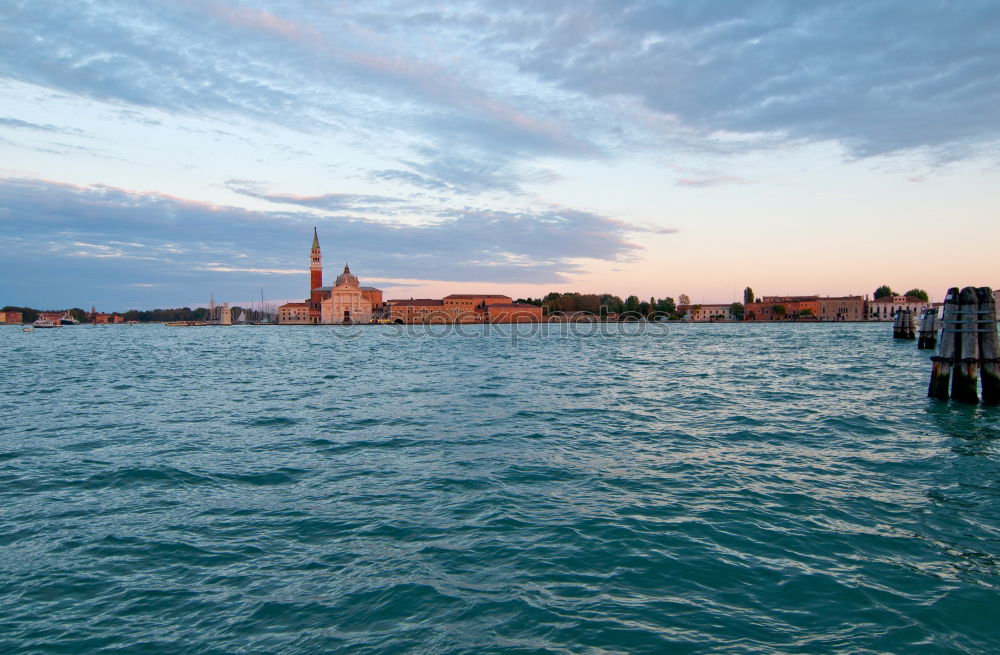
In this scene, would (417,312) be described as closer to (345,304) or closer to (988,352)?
(345,304)

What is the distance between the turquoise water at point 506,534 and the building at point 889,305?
152 m

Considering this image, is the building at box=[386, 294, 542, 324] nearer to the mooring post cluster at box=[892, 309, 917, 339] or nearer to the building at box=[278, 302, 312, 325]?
the building at box=[278, 302, 312, 325]

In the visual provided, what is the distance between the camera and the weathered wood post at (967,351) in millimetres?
12586

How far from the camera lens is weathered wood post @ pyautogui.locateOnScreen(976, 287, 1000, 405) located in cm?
1262

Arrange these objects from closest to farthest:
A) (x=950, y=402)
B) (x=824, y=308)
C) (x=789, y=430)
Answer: (x=789, y=430)
(x=950, y=402)
(x=824, y=308)

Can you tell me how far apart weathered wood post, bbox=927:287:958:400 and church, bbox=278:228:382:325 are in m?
130

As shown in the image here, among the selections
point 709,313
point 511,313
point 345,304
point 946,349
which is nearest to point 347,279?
point 345,304

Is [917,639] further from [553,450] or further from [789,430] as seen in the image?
[789,430]

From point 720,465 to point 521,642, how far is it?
5214mm

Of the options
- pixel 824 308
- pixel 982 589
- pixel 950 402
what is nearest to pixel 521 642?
pixel 982 589

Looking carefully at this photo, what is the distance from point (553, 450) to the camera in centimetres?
917

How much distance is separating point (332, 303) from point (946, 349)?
133 metres

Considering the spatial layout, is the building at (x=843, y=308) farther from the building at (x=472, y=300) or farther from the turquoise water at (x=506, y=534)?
the turquoise water at (x=506, y=534)

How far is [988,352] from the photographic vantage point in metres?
13.0
